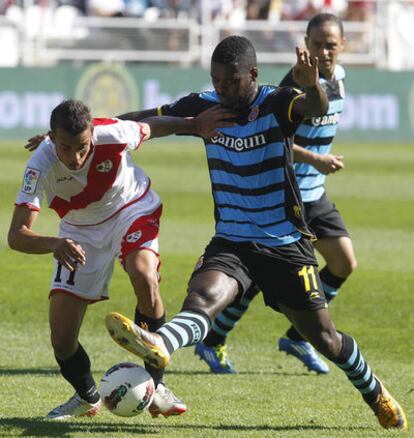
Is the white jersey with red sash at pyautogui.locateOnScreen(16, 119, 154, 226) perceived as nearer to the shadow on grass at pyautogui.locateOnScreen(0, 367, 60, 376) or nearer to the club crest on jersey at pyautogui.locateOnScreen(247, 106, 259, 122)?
the club crest on jersey at pyautogui.locateOnScreen(247, 106, 259, 122)

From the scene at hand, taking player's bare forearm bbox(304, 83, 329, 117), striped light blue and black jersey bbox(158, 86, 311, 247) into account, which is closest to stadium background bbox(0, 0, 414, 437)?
striped light blue and black jersey bbox(158, 86, 311, 247)

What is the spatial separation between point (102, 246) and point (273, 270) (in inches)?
42.0

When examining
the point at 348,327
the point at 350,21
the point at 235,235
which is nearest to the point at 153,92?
the point at 350,21

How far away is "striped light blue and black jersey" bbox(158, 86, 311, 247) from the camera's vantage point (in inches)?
251

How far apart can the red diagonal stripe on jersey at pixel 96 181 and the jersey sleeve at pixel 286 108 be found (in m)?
0.90

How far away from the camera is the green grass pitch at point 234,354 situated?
6.59m

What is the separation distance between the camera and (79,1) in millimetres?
30156

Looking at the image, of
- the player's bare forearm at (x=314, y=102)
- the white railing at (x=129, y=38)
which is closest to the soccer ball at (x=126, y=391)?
the player's bare forearm at (x=314, y=102)

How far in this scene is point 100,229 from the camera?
22.3 feet

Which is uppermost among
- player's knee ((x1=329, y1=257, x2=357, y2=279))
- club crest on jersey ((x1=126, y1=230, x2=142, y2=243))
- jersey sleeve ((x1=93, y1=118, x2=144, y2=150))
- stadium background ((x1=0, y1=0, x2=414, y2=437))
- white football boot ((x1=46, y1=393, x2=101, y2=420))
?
jersey sleeve ((x1=93, y1=118, x2=144, y2=150))

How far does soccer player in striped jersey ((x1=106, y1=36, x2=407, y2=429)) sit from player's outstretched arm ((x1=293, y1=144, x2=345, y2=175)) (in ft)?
4.82

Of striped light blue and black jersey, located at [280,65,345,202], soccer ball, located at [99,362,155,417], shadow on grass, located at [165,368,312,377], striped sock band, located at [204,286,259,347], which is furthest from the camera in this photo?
striped light blue and black jersey, located at [280,65,345,202]

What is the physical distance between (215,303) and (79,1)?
25.0 m

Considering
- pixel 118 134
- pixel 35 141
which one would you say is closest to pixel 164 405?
pixel 118 134
